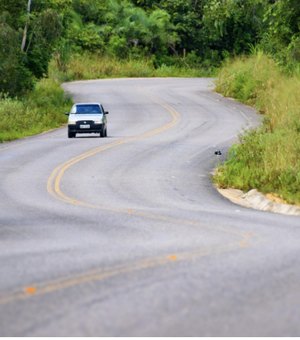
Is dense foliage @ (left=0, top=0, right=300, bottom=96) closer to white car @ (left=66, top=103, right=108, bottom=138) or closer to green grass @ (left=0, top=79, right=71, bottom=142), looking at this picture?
green grass @ (left=0, top=79, right=71, bottom=142)

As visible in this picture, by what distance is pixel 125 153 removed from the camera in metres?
31.4

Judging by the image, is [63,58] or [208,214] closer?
[208,214]

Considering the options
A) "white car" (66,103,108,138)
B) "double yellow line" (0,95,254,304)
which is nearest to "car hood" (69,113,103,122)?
"white car" (66,103,108,138)

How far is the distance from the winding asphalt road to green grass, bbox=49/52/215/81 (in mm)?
43167

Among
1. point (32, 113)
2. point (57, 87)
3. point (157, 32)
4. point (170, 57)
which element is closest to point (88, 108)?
point (32, 113)

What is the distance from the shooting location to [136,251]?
12.2 meters

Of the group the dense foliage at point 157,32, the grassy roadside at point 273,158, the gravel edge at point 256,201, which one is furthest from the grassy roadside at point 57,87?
the gravel edge at point 256,201

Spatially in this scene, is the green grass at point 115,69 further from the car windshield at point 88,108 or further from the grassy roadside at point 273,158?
the grassy roadside at point 273,158

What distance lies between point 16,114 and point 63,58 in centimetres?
2668

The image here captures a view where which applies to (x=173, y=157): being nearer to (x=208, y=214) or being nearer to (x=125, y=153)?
(x=125, y=153)

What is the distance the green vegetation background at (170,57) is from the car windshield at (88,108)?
10.3ft

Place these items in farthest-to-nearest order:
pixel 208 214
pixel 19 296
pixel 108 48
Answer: pixel 108 48 → pixel 208 214 → pixel 19 296

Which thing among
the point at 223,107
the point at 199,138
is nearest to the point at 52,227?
the point at 199,138

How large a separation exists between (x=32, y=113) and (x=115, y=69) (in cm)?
3200
